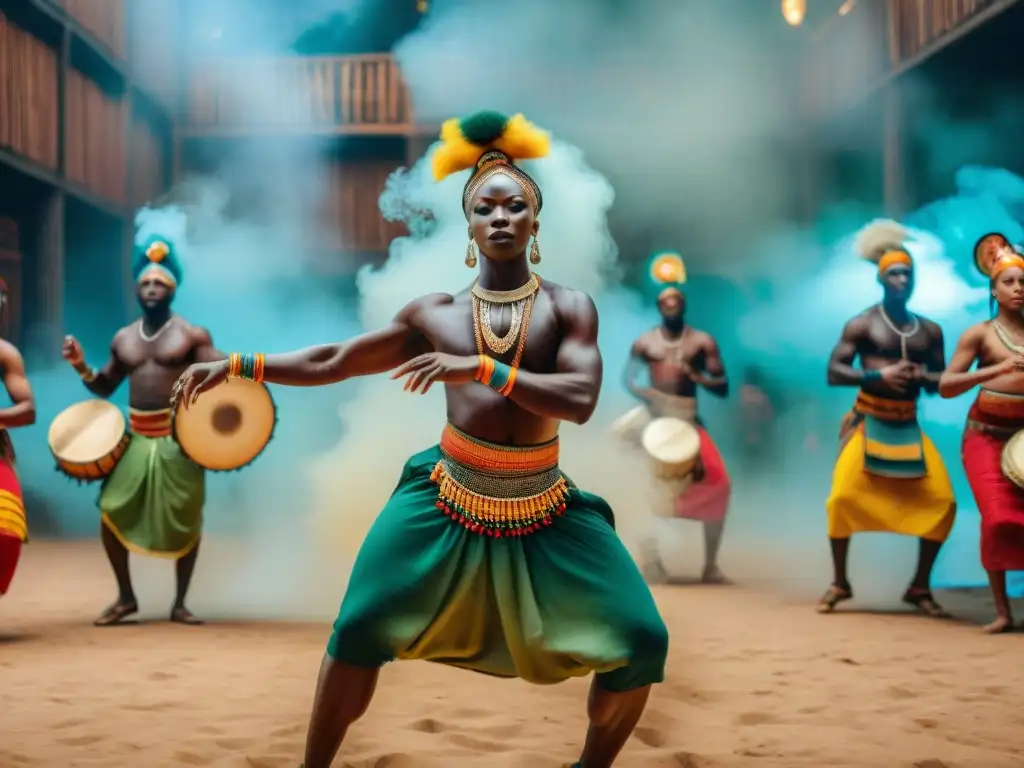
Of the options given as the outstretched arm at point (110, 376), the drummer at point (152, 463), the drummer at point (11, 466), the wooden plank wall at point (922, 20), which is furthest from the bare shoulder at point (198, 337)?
the wooden plank wall at point (922, 20)

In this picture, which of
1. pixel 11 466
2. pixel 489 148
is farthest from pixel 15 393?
pixel 489 148

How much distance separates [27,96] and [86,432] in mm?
4085

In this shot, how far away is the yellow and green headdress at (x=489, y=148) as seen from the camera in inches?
112

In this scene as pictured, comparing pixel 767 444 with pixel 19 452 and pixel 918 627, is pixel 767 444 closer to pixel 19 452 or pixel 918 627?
pixel 918 627

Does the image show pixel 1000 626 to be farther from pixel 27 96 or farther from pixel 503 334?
pixel 27 96

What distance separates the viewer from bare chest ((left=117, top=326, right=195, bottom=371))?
5422 millimetres

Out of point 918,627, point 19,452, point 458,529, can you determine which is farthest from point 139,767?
point 19,452

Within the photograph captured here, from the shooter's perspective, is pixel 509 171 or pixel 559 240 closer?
pixel 509 171

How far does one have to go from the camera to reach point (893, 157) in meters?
9.02

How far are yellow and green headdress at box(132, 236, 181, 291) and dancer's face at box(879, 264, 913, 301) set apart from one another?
3.59 m

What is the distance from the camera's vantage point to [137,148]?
1068cm

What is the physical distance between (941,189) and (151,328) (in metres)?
6.64

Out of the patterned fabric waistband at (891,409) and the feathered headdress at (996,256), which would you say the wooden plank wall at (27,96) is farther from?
the feathered headdress at (996,256)

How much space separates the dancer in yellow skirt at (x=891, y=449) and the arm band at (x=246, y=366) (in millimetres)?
3631
